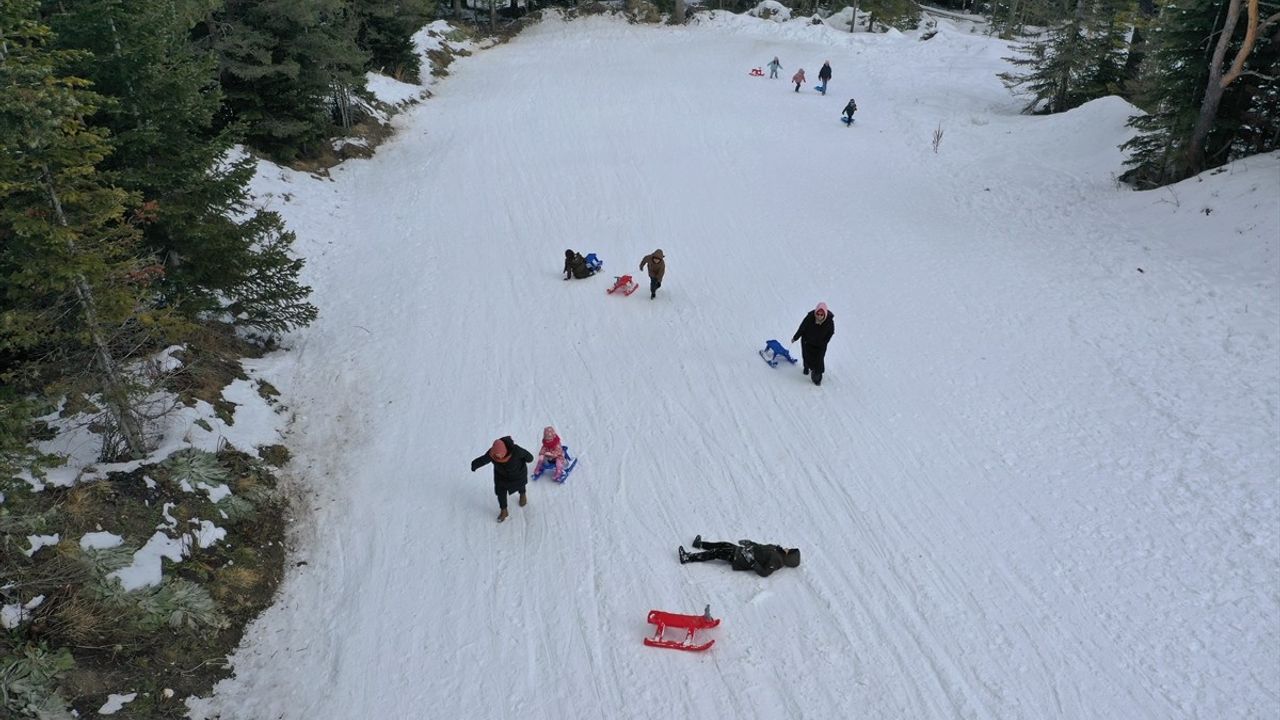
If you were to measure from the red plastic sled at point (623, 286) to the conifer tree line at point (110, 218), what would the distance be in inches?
244

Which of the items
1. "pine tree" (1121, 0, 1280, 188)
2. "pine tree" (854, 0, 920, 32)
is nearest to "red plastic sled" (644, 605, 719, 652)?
"pine tree" (1121, 0, 1280, 188)

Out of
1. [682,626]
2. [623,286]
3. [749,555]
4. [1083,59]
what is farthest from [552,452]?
[1083,59]

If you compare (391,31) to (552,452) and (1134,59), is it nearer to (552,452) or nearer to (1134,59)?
(552,452)

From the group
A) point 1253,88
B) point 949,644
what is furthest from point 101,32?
point 1253,88

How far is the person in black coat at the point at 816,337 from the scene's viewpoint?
11727mm

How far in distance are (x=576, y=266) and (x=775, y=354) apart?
5.43 metres

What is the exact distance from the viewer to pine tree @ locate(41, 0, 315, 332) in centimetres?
935

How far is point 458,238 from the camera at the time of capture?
60.4 ft

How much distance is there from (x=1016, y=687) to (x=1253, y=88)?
17042 millimetres

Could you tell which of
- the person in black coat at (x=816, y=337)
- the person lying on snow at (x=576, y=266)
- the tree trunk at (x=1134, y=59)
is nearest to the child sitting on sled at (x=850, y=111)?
the tree trunk at (x=1134, y=59)

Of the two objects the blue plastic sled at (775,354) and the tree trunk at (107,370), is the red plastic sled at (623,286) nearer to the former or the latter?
the blue plastic sled at (775,354)

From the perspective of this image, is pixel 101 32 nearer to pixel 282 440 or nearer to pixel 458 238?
pixel 282 440

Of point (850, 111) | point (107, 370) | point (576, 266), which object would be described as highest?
point (850, 111)

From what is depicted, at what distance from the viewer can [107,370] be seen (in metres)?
8.20
